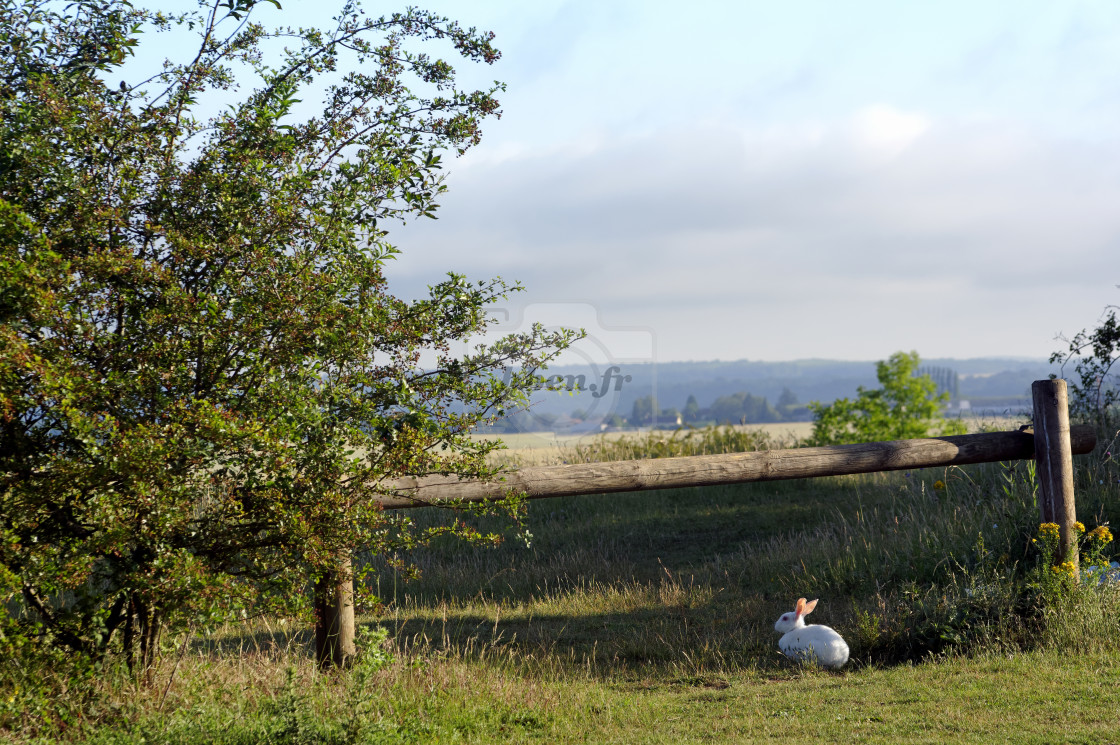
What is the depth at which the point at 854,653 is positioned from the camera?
6016 millimetres

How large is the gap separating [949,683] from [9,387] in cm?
523

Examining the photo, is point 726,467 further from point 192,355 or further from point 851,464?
point 192,355

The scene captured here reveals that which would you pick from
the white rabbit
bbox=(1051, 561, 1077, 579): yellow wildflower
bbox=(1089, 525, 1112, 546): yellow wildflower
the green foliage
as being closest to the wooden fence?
bbox=(1089, 525, 1112, 546): yellow wildflower

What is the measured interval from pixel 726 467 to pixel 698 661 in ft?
4.54

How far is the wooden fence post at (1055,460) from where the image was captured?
245 inches

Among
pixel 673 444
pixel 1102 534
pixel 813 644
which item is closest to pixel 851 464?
pixel 813 644

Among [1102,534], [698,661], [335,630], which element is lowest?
[698,661]

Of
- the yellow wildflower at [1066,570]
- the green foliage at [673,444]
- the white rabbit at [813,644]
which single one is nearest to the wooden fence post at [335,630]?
the white rabbit at [813,644]

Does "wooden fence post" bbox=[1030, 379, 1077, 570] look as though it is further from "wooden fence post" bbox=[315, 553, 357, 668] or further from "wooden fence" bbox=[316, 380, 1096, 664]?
"wooden fence post" bbox=[315, 553, 357, 668]

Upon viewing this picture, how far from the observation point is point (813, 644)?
5797mm

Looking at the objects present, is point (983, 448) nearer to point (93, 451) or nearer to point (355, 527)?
point (355, 527)

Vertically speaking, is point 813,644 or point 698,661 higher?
point 813,644

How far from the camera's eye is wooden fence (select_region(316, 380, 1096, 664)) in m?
5.74

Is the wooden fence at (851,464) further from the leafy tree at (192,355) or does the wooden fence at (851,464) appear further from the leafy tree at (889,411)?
the leafy tree at (889,411)
